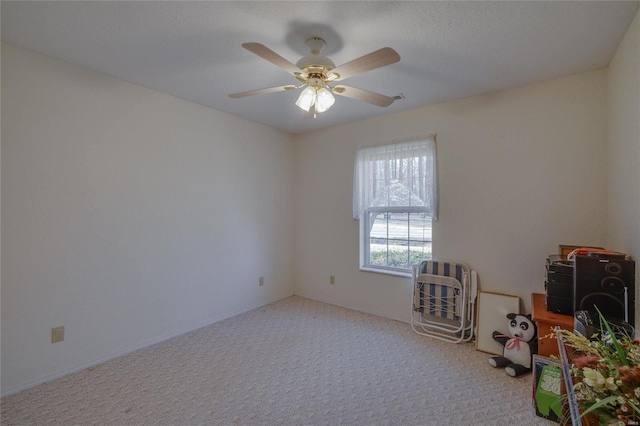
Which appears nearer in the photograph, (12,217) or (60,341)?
(12,217)

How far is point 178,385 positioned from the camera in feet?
7.14

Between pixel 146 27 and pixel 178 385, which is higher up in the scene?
pixel 146 27

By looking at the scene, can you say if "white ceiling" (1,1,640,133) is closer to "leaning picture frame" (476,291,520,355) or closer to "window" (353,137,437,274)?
"window" (353,137,437,274)

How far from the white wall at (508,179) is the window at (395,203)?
0.12 m

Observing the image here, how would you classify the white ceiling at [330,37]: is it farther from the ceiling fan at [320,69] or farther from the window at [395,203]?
the window at [395,203]

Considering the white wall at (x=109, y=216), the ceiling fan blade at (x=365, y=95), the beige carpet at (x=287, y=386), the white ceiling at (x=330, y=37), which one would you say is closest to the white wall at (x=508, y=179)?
the white ceiling at (x=330, y=37)

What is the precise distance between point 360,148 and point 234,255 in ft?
6.88

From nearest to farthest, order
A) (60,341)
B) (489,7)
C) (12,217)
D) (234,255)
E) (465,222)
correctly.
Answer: (489,7) < (12,217) < (60,341) < (465,222) < (234,255)

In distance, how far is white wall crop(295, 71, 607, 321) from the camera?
245 centimetres

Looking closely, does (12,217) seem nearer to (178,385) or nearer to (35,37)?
(35,37)

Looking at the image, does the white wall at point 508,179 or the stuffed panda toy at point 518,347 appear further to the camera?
the white wall at point 508,179

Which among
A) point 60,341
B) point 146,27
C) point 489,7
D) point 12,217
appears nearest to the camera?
point 489,7

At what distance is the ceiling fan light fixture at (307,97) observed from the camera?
1.99 meters

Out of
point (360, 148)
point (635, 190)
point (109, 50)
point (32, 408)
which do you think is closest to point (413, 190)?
point (360, 148)
